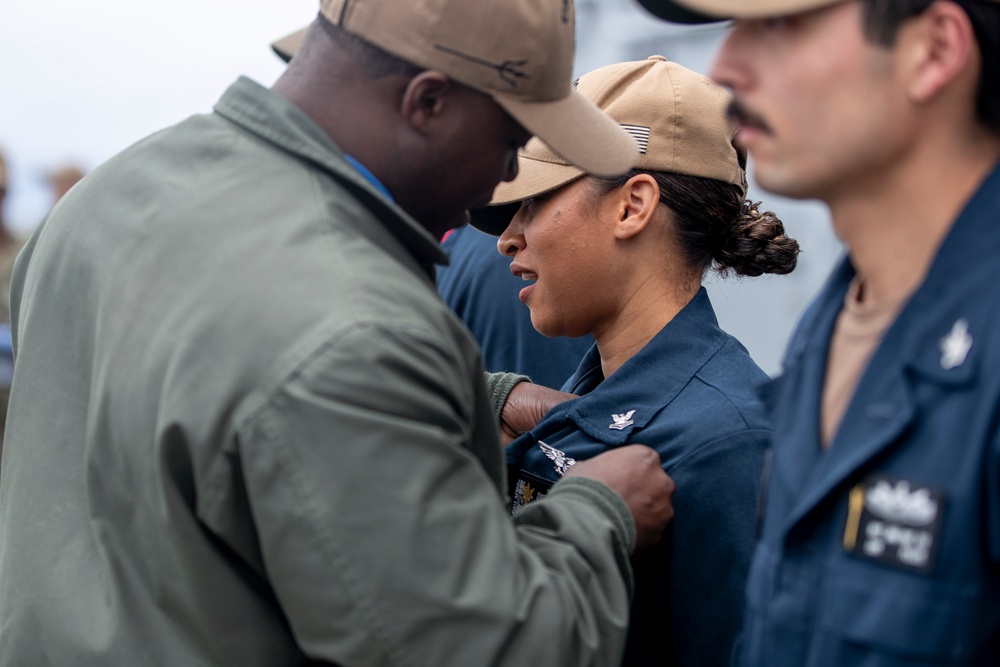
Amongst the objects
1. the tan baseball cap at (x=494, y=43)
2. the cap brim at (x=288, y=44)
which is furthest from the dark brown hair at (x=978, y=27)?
the cap brim at (x=288, y=44)

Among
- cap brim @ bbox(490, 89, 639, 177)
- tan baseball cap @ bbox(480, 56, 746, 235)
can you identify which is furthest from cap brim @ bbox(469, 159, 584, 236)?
cap brim @ bbox(490, 89, 639, 177)

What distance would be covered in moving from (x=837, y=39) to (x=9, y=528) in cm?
138

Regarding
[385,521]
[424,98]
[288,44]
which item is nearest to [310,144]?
[424,98]

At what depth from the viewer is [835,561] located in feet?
3.85

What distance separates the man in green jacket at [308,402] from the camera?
1260mm

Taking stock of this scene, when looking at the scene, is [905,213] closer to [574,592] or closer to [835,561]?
[835,561]

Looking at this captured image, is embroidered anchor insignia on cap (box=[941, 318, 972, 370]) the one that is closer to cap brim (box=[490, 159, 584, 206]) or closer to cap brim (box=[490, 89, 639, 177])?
cap brim (box=[490, 89, 639, 177])

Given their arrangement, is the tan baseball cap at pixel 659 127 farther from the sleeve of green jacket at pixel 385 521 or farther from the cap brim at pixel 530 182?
the sleeve of green jacket at pixel 385 521

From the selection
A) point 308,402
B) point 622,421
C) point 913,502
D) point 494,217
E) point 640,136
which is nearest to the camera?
point 913,502

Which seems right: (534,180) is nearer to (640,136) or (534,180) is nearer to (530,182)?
(530,182)

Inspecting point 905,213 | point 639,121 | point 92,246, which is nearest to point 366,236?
point 92,246

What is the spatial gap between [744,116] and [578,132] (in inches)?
17.6

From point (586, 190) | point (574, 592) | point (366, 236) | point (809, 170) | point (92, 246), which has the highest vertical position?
point (809, 170)

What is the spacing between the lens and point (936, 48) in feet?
3.75
